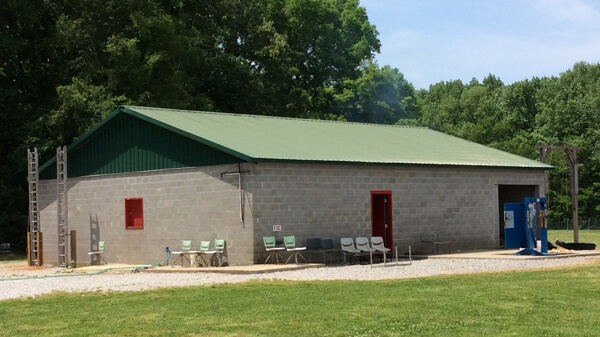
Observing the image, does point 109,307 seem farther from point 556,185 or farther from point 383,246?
point 556,185

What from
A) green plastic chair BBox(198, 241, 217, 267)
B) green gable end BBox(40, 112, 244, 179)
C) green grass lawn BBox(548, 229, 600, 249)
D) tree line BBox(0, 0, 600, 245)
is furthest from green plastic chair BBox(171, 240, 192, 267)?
green grass lawn BBox(548, 229, 600, 249)

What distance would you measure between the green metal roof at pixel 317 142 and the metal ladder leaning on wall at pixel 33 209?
7.33 ft

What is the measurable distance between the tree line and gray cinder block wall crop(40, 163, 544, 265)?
835 cm

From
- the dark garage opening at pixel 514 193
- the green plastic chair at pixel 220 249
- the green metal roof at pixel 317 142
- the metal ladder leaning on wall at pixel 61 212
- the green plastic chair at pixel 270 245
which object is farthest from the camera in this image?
the dark garage opening at pixel 514 193

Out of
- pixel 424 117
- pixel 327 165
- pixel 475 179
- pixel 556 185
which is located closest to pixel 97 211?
pixel 327 165

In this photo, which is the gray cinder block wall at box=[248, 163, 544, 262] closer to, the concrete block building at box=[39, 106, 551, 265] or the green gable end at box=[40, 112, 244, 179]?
the concrete block building at box=[39, 106, 551, 265]

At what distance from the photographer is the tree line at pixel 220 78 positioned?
1543 inches

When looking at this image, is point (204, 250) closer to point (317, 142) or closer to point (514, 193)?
point (317, 142)

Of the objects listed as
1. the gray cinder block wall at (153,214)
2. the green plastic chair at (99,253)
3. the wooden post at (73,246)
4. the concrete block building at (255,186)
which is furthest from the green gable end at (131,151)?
the green plastic chair at (99,253)

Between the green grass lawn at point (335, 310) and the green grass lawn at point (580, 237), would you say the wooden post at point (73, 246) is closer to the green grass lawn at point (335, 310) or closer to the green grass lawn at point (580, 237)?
the green grass lawn at point (335, 310)

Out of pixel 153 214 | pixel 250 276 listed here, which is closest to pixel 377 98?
pixel 153 214

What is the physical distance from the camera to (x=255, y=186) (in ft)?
80.1

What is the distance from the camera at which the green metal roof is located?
A: 2570 cm

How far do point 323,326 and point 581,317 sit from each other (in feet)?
12.9
